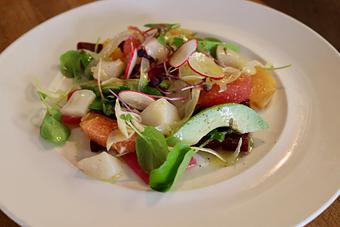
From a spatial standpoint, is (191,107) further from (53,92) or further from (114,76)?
(53,92)

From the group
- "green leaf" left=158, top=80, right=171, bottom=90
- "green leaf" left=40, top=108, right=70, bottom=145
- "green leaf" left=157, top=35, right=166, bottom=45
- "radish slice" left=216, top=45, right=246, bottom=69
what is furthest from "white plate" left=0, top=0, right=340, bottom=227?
"green leaf" left=158, top=80, right=171, bottom=90

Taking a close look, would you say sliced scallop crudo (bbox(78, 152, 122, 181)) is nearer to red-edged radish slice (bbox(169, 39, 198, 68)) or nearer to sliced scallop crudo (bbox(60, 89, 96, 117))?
sliced scallop crudo (bbox(60, 89, 96, 117))

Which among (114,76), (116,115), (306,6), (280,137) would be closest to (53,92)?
(114,76)

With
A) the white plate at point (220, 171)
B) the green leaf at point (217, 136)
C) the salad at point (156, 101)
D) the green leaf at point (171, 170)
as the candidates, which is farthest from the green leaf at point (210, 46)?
the green leaf at point (171, 170)

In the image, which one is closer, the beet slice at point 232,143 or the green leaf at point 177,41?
the beet slice at point 232,143

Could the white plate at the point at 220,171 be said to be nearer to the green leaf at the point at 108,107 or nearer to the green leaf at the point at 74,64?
the green leaf at the point at 74,64
